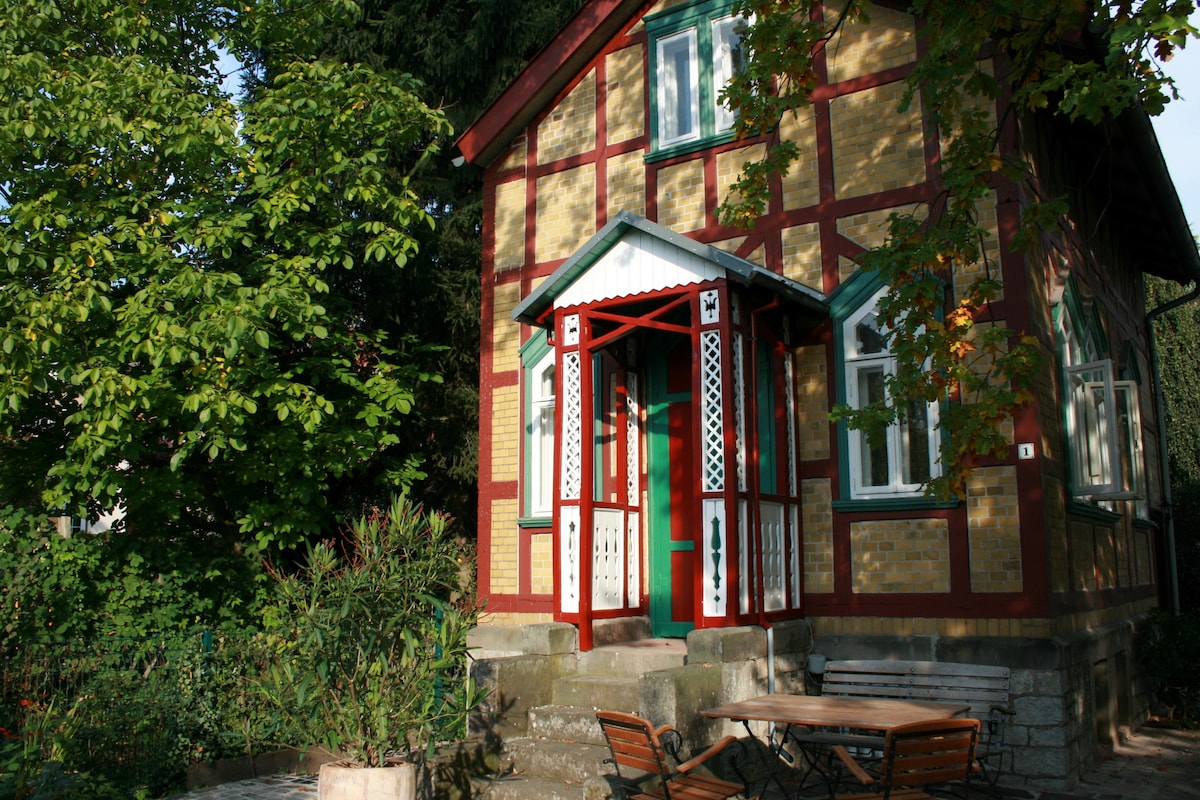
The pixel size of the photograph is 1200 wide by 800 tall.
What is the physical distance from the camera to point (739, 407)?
8688mm

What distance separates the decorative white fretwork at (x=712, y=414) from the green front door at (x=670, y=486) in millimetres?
1508

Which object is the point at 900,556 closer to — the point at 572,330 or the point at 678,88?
the point at 572,330

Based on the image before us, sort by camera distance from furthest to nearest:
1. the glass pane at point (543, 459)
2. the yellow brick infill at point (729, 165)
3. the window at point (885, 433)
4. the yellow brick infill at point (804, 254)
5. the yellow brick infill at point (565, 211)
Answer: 1. the yellow brick infill at point (565, 211)
2. the glass pane at point (543, 459)
3. the yellow brick infill at point (729, 165)
4. the yellow brick infill at point (804, 254)
5. the window at point (885, 433)

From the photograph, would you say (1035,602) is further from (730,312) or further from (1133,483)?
(1133,483)

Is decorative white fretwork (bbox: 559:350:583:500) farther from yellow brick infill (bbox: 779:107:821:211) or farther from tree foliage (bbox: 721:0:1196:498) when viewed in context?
yellow brick infill (bbox: 779:107:821:211)

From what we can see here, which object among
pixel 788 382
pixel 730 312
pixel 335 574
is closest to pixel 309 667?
pixel 335 574

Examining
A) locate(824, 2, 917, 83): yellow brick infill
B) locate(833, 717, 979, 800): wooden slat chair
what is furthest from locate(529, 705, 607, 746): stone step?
locate(824, 2, 917, 83): yellow brick infill

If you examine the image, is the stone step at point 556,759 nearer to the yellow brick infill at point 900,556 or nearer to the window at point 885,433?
the yellow brick infill at point 900,556

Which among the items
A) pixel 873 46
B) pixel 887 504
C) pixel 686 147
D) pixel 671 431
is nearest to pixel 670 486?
pixel 671 431

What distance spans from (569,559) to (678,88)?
519 cm

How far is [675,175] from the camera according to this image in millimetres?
10797

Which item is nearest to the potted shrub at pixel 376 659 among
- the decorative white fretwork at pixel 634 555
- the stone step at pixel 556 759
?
the stone step at pixel 556 759

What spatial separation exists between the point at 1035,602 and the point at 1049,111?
5249 millimetres

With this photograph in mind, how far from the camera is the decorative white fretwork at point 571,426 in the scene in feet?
30.7
